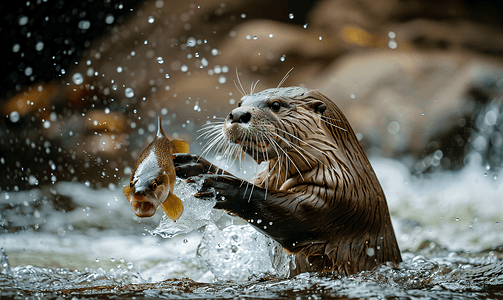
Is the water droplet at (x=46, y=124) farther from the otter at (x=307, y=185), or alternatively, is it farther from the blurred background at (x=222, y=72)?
the otter at (x=307, y=185)

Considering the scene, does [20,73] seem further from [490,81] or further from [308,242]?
[490,81]

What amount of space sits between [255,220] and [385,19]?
217cm

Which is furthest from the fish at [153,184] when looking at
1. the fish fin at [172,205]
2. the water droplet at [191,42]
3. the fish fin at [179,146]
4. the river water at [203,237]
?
the water droplet at [191,42]

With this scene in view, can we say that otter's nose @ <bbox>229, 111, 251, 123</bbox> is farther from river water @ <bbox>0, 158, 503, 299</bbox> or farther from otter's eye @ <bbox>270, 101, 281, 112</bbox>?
river water @ <bbox>0, 158, 503, 299</bbox>

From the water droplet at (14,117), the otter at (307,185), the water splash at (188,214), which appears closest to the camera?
the otter at (307,185)

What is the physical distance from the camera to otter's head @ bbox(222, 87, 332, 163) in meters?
1.52

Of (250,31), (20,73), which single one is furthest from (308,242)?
(20,73)

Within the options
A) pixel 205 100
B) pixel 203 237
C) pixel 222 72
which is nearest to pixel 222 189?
pixel 203 237

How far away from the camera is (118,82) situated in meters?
2.78

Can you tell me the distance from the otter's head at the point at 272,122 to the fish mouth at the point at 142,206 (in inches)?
17.1

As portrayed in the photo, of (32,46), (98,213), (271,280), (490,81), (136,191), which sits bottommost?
(271,280)

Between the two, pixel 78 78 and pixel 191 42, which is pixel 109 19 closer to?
pixel 78 78

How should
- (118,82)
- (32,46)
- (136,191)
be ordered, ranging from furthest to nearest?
(118,82), (32,46), (136,191)

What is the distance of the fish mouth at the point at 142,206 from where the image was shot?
3.87 feet
